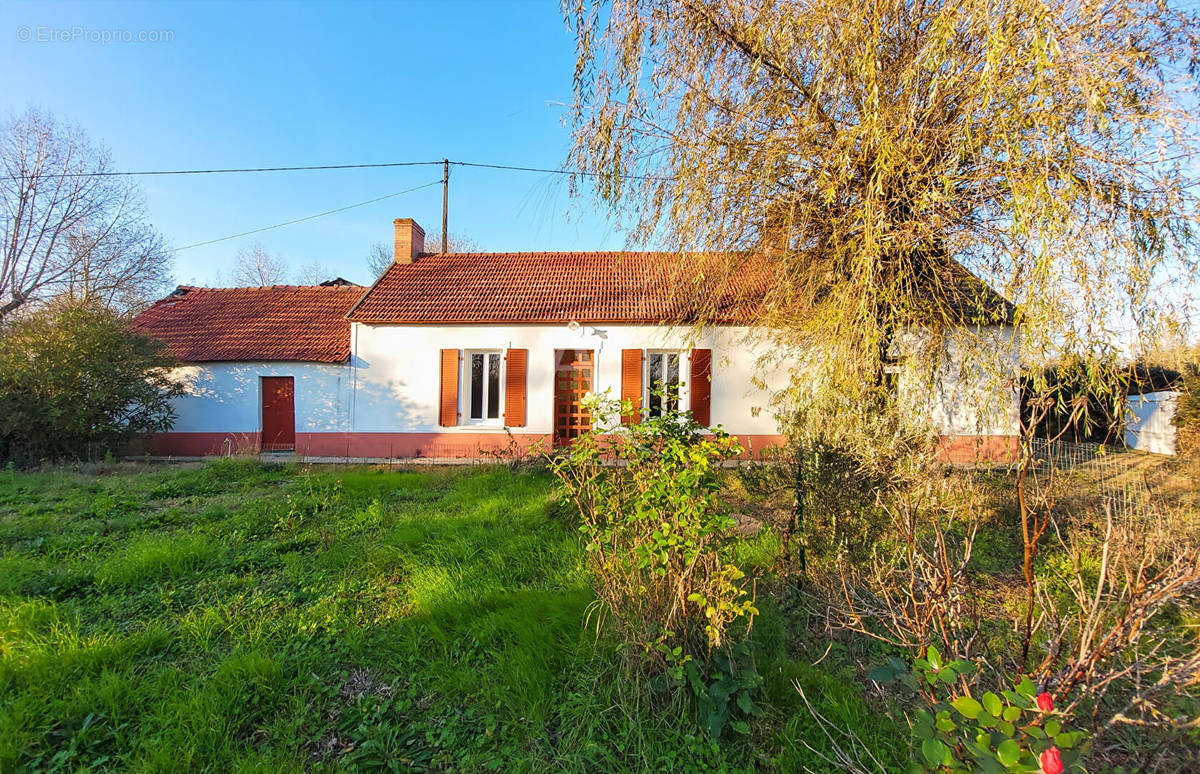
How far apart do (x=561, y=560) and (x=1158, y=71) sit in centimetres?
609

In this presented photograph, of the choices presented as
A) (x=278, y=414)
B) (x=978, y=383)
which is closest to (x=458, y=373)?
(x=278, y=414)

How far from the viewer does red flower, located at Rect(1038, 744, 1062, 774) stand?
1.01 meters

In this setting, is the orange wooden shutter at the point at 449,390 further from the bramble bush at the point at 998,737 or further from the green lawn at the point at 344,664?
the bramble bush at the point at 998,737

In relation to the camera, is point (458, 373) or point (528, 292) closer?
point (458, 373)

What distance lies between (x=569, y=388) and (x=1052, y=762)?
392 inches

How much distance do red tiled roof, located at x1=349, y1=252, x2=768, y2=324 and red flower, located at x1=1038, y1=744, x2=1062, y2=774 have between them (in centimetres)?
792

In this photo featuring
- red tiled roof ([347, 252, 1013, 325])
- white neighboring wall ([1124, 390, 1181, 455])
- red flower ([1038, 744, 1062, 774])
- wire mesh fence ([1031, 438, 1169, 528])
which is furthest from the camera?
white neighboring wall ([1124, 390, 1181, 455])

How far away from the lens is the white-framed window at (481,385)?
35.4ft

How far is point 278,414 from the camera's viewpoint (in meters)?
11.2

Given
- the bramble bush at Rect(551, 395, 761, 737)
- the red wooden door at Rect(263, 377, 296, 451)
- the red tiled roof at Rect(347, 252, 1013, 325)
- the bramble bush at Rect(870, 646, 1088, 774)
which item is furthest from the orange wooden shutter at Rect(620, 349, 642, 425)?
the bramble bush at Rect(870, 646, 1088, 774)

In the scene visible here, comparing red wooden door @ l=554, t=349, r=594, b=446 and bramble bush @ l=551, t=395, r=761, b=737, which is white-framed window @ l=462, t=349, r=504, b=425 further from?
bramble bush @ l=551, t=395, r=761, b=737

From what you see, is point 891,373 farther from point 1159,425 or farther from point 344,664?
point 1159,425

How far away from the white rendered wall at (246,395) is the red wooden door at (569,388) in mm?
5038

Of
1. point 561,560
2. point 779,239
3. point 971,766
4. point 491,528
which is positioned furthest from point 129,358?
point 971,766
